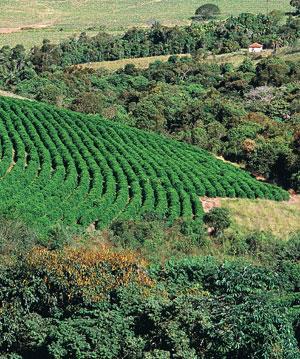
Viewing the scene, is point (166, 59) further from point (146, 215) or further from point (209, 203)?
point (146, 215)

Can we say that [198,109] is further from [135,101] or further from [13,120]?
[13,120]

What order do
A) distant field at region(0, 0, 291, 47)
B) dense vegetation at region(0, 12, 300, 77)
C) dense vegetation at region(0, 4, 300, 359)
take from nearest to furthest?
dense vegetation at region(0, 4, 300, 359) → dense vegetation at region(0, 12, 300, 77) → distant field at region(0, 0, 291, 47)

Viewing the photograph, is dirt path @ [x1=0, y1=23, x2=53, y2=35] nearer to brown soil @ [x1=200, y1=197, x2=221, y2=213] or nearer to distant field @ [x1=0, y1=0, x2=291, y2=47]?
distant field @ [x1=0, y1=0, x2=291, y2=47]

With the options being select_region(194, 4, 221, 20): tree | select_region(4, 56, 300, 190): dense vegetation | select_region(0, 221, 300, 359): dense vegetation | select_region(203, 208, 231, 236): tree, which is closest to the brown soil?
select_region(203, 208, 231, 236): tree

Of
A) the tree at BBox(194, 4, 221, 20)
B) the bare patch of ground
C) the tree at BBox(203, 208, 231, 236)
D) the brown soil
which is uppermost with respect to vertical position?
the tree at BBox(194, 4, 221, 20)

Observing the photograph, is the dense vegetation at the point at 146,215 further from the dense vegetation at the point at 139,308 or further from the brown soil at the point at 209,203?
the brown soil at the point at 209,203

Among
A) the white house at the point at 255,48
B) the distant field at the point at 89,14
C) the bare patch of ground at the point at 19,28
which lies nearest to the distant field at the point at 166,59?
the white house at the point at 255,48

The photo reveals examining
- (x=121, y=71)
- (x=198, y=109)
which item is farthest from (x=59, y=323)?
(x=121, y=71)
